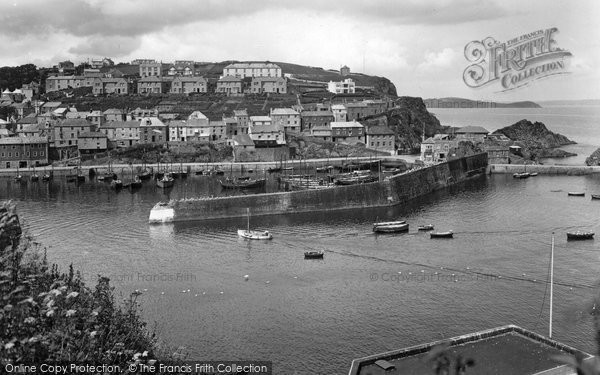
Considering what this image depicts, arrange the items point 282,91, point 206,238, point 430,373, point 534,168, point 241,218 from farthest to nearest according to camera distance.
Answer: point 282,91
point 534,168
point 241,218
point 206,238
point 430,373

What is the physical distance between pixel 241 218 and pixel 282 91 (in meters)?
75.6

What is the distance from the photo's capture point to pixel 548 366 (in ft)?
69.7

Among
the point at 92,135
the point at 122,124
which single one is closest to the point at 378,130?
the point at 122,124

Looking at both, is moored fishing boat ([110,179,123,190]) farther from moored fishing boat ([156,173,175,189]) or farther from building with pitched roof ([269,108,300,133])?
building with pitched roof ([269,108,300,133])

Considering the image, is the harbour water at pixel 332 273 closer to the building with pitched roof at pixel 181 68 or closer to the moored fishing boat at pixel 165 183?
the moored fishing boat at pixel 165 183

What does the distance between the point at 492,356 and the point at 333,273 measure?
15.7m

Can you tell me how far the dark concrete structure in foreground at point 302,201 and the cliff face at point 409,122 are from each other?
41.3 metres

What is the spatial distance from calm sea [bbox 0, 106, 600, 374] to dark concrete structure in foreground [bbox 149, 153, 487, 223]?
1.49 m

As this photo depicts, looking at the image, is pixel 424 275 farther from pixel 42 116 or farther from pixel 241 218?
pixel 42 116

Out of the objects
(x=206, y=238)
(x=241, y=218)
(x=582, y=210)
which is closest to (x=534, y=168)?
(x=582, y=210)

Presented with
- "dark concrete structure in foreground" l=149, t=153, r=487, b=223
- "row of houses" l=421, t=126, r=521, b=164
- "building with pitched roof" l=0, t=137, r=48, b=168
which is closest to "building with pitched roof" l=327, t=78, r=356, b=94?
"row of houses" l=421, t=126, r=521, b=164

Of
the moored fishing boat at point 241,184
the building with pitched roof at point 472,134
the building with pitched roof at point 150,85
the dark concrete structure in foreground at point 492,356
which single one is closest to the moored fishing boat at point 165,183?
the moored fishing boat at point 241,184

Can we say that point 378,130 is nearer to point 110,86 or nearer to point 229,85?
point 229,85

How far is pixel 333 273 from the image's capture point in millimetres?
37156
